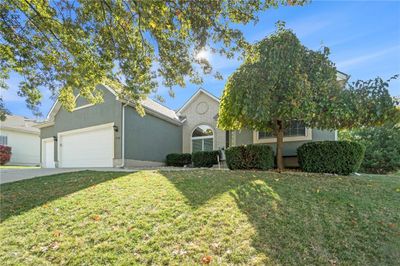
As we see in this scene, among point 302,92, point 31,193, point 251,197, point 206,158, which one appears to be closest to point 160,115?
point 206,158

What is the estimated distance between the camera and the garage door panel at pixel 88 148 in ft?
49.2

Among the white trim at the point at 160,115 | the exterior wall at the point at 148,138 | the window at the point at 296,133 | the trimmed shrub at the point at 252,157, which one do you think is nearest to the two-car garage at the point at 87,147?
the exterior wall at the point at 148,138

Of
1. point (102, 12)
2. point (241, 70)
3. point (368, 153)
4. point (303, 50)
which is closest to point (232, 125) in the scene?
point (241, 70)

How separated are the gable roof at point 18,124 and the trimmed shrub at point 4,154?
2135mm

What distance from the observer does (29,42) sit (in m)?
7.32

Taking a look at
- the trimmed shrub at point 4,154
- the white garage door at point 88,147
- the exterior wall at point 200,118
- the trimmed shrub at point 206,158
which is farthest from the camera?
the trimmed shrub at point 4,154

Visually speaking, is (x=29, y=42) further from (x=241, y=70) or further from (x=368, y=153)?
(x=368, y=153)

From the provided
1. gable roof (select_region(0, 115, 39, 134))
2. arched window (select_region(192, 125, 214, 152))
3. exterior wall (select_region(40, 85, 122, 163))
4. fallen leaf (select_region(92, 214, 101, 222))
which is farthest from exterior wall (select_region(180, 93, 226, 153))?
gable roof (select_region(0, 115, 39, 134))

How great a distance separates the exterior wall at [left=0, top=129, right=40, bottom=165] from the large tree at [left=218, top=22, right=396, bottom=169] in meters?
25.3

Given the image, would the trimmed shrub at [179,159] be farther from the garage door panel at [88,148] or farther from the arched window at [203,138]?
the garage door panel at [88,148]

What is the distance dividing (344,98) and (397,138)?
466 inches

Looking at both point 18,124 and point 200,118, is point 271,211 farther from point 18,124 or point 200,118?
point 18,124

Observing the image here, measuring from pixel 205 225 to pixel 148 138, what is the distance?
12337 mm

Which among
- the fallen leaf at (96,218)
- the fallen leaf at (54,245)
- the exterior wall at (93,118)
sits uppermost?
the exterior wall at (93,118)
